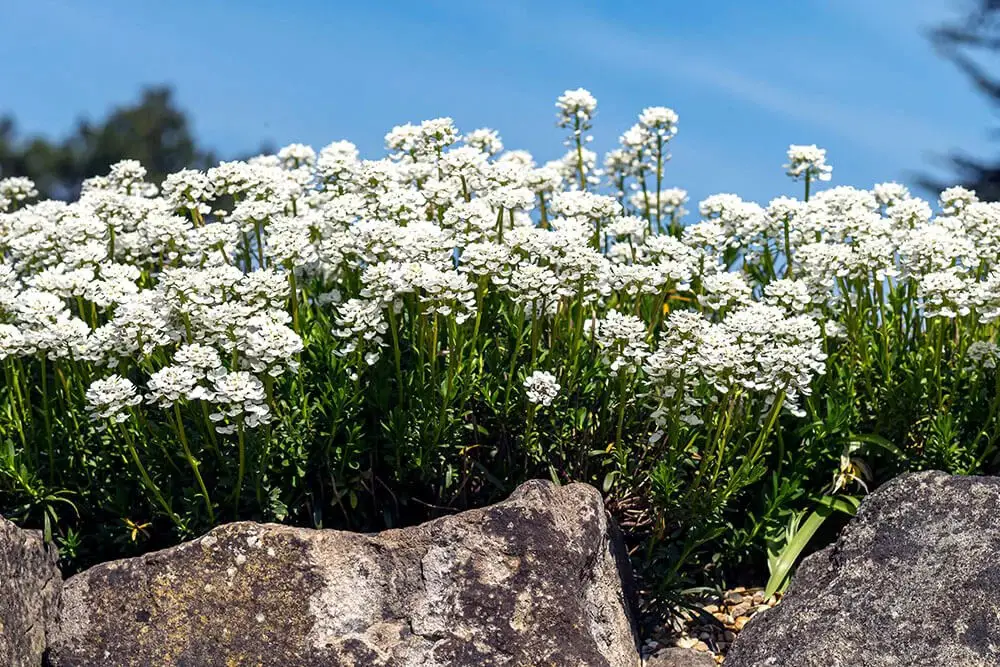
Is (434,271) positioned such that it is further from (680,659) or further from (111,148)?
(111,148)

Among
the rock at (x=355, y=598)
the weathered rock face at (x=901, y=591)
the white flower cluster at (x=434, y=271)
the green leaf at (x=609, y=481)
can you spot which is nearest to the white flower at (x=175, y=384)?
the white flower cluster at (x=434, y=271)

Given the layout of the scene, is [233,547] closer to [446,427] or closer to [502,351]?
[446,427]

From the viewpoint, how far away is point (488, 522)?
19.9 ft

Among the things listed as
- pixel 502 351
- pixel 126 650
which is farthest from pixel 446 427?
pixel 126 650

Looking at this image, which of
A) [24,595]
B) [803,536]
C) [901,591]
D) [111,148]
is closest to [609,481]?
[803,536]

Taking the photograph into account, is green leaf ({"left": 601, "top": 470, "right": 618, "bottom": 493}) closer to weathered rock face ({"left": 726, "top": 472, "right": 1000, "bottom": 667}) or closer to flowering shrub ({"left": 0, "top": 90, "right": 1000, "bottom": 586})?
flowering shrub ({"left": 0, "top": 90, "right": 1000, "bottom": 586})

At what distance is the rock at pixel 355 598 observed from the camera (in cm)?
587

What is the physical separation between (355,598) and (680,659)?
189 cm

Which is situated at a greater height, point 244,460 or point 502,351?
point 502,351

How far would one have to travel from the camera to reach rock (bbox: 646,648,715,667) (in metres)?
6.56

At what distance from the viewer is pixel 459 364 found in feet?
21.9

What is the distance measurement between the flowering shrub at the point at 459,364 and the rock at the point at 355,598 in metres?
0.54

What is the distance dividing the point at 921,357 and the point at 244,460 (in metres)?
4.20

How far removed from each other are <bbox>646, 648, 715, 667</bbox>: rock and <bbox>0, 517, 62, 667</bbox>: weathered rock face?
3287 millimetres
